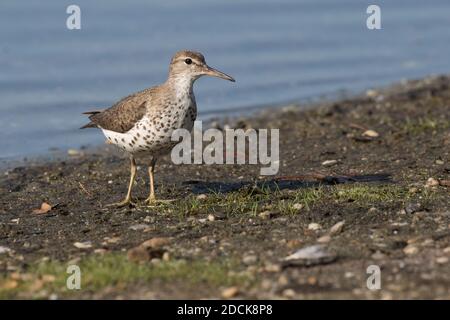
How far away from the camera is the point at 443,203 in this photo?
769 centimetres

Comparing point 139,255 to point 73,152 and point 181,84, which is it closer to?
point 181,84

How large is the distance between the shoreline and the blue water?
65.8 inches

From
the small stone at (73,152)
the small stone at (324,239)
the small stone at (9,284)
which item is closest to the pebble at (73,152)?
the small stone at (73,152)

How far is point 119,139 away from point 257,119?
4.38 meters

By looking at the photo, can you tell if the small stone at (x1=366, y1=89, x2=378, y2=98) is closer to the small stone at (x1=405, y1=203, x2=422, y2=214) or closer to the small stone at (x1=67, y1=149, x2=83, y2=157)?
the small stone at (x1=67, y1=149, x2=83, y2=157)

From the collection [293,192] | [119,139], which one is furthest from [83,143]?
[293,192]

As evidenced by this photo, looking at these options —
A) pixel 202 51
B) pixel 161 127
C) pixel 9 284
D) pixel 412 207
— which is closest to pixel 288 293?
pixel 9 284

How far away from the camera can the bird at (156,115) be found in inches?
325

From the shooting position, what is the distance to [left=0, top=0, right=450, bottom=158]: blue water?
1309 centimetres

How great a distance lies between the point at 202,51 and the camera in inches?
582

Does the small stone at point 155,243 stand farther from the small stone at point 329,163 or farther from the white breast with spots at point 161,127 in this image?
the small stone at point 329,163

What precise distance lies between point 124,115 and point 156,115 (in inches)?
18.5

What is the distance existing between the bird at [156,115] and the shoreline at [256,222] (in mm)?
567
